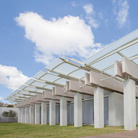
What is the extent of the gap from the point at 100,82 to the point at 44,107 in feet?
69.8

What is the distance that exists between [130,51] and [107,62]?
133 inches

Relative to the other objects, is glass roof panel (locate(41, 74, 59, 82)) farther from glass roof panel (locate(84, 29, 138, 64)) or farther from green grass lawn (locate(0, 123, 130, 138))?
green grass lawn (locate(0, 123, 130, 138))

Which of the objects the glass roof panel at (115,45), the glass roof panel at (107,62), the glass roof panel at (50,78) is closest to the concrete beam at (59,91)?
the glass roof panel at (50,78)

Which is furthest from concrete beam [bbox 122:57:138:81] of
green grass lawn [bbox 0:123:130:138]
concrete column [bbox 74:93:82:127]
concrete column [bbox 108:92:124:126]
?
concrete column [bbox 74:93:82:127]

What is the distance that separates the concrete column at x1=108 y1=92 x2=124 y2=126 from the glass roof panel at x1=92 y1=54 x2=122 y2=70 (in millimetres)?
6032

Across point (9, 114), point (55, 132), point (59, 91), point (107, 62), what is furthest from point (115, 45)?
point (9, 114)

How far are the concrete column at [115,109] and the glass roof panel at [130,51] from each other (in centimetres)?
Answer: 914

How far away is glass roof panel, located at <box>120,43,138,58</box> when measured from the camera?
16.9 m

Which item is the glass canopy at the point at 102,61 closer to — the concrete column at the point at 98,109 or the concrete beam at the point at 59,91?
the concrete beam at the point at 59,91

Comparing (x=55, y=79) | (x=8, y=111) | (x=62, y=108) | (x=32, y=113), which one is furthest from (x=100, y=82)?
(x=8, y=111)

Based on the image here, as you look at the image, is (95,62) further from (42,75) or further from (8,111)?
(8,111)

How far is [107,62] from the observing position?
2044 centimetres

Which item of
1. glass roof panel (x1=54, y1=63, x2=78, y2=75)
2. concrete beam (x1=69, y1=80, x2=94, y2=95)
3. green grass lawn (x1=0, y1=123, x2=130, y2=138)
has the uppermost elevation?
glass roof panel (x1=54, y1=63, x2=78, y2=75)

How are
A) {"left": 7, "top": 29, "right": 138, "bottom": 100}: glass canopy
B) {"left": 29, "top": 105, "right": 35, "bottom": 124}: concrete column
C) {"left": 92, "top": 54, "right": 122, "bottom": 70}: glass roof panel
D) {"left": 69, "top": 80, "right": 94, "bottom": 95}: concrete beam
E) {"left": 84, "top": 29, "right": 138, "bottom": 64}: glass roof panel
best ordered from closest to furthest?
{"left": 84, "top": 29, "right": 138, "bottom": 64}: glass roof panel < {"left": 7, "top": 29, "right": 138, "bottom": 100}: glass canopy < {"left": 92, "top": 54, "right": 122, "bottom": 70}: glass roof panel < {"left": 69, "top": 80, "right": 94, "bottom": 95}: concrete beam < {"left": 29, "top": 105, "right": 35, "bottom": 124}: concrete column
